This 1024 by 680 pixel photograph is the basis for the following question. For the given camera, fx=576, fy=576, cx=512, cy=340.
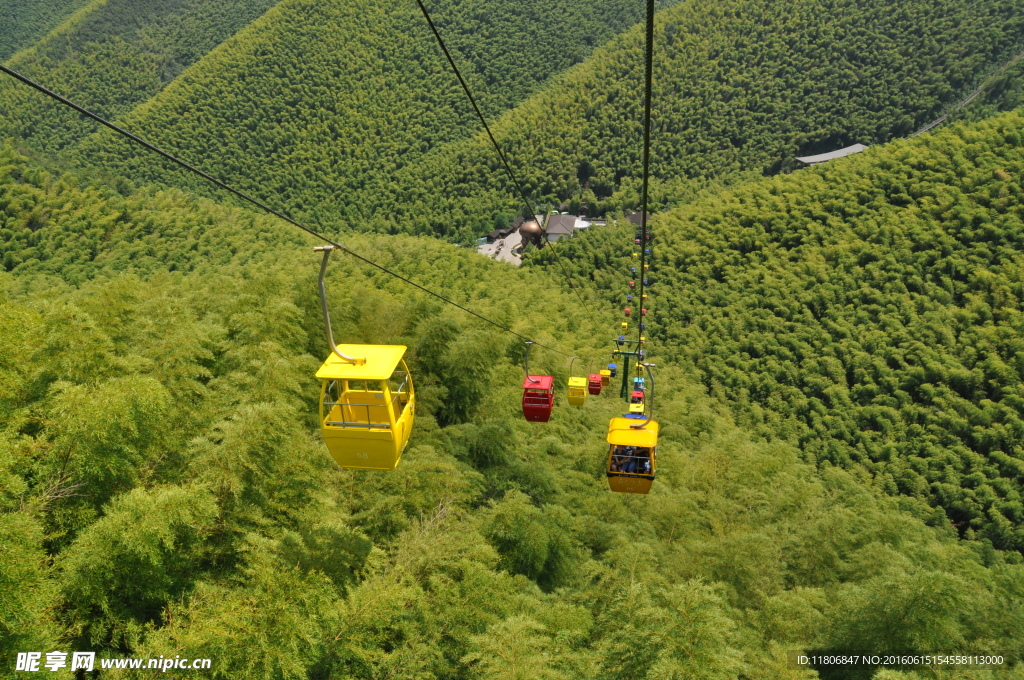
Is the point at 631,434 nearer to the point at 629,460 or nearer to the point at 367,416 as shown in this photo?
the point at 629,460

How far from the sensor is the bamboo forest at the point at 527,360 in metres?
11.2

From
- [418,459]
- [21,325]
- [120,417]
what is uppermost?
[21,325]

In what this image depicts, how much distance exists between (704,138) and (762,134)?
8.12m

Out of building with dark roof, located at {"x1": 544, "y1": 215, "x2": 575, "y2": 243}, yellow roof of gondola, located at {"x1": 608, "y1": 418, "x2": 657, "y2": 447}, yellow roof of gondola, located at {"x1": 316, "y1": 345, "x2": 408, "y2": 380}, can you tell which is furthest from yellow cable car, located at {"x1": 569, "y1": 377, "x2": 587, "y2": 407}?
building with dark roof, located at {"x1": 544, "y1": 215, "x2": 575, "y2": 243}

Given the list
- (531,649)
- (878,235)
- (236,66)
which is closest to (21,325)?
(531,649)

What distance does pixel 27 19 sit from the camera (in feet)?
476

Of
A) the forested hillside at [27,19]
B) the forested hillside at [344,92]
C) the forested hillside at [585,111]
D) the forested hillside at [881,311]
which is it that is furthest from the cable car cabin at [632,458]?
the forested hillside at [27,19]

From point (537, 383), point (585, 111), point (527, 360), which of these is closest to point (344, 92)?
point (585, 111)

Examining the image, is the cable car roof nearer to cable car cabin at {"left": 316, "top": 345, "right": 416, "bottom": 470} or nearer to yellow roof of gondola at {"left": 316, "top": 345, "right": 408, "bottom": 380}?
cable car cabin at {"left": 316, "top": 345, "right": 416, "bottom": 470}

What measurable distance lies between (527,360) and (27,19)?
19477cm

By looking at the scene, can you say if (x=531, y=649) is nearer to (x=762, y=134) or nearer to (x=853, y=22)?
(x=762, y=134)

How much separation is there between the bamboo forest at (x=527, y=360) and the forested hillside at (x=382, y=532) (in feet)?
0.35

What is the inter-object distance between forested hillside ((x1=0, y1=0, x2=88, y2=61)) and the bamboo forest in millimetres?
37825

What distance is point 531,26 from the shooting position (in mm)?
128500
